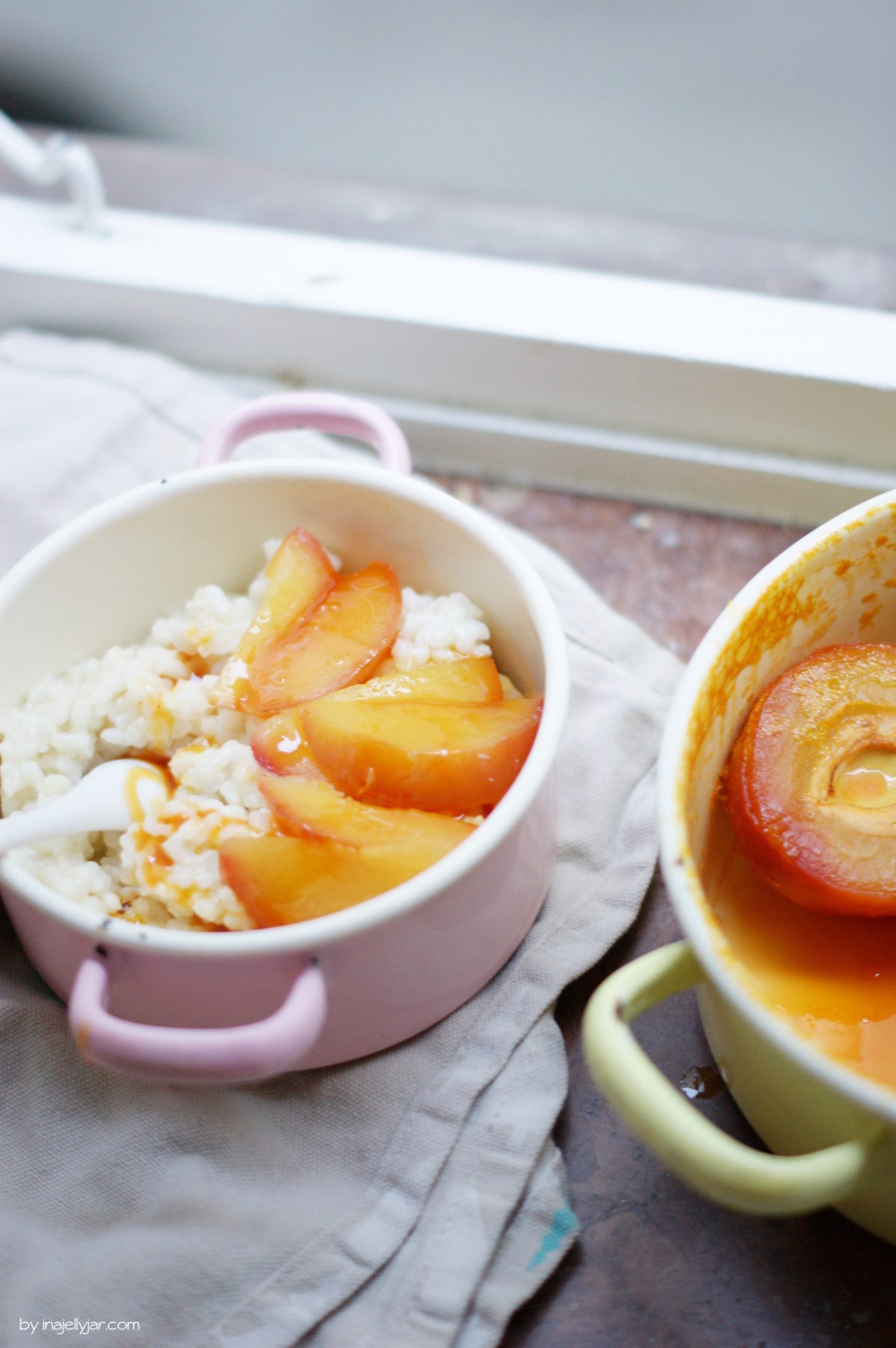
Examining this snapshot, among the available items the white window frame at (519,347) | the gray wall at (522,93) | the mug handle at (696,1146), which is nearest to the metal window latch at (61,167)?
the white window frame at (519,347)

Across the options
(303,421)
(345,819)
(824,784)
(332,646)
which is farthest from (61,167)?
(824,784)

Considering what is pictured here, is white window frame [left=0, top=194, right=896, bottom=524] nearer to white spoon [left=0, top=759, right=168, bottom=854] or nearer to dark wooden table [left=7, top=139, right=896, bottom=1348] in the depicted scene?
dark wooden table [left=7, top=139, right=896, bottom=1348]

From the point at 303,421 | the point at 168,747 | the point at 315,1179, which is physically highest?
the point at 303,421

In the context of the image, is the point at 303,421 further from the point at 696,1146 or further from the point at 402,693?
the point at 696,1146

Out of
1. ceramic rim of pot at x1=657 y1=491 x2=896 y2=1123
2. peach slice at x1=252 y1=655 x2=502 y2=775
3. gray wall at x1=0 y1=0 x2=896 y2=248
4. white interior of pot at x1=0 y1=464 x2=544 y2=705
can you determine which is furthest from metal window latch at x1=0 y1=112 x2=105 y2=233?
ceramic rim of pot at x1=657 y1=491 x2=896 y2=1123

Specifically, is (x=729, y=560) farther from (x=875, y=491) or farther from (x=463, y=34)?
(x=463, y=34)
